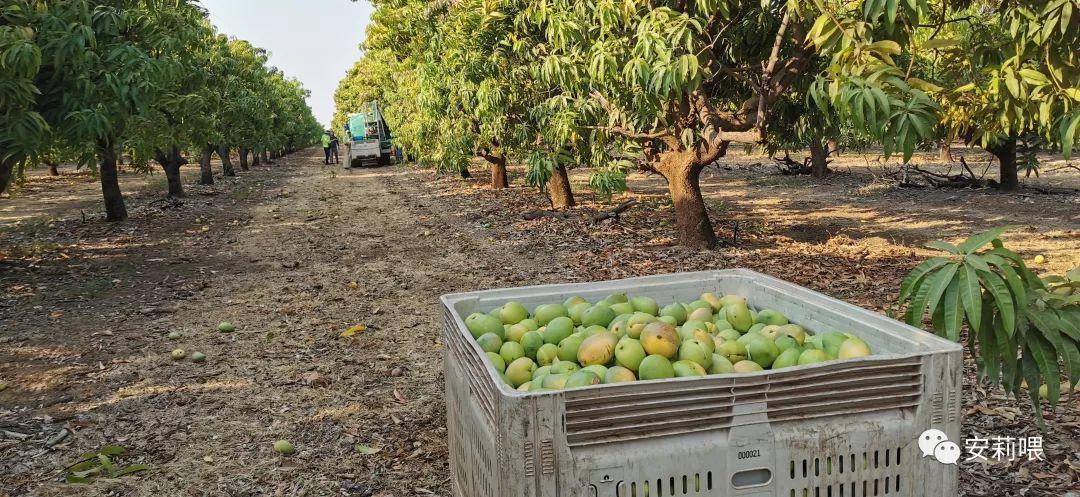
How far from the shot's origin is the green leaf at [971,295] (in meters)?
2.64

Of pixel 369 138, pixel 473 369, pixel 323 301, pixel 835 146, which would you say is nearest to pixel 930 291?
pixel 473 369

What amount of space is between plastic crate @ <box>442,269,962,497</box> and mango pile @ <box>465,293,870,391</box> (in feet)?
0.68

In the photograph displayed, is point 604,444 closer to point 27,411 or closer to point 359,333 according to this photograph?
point 27,411

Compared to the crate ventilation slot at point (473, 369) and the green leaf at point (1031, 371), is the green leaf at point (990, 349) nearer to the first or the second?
the green leaf at point (1031, 371)

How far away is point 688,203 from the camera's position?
10656 mm

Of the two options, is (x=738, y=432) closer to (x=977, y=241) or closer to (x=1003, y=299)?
(x=1003, y=299)

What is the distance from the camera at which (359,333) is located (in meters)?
7.13

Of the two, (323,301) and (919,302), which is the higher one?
(919,302)

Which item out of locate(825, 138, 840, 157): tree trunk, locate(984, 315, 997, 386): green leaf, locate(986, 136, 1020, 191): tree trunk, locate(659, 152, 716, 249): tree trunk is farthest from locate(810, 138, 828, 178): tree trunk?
locate(984, 315, 997, 386): green leaf

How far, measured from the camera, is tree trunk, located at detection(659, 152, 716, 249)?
1056cm

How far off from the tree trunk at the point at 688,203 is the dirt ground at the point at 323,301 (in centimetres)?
40

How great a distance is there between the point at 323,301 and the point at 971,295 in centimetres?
705

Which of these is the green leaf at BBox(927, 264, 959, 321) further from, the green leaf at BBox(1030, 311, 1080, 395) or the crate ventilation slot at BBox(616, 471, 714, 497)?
the crate ventilation slot at BBox(616, 471, 714, 497)
